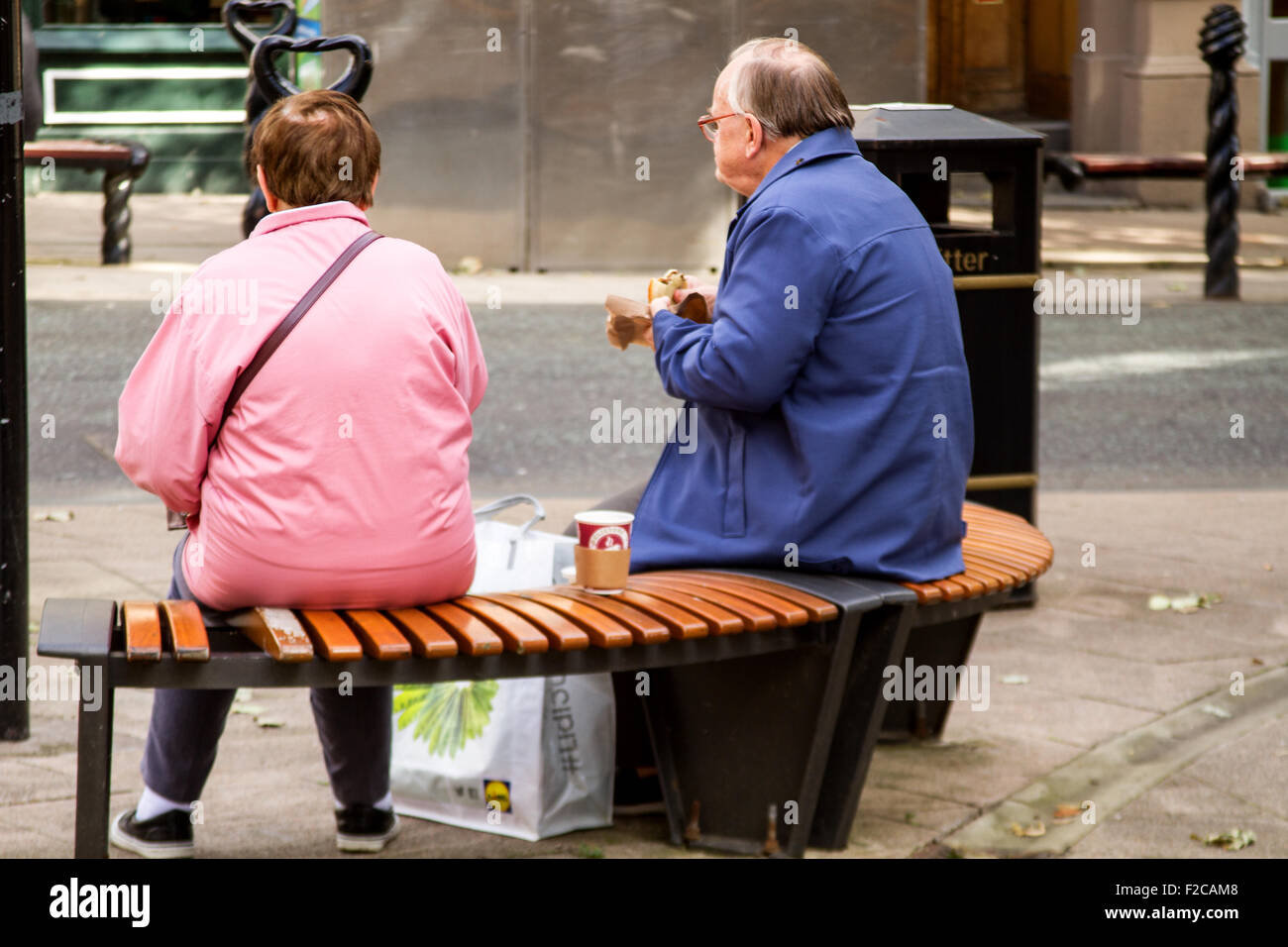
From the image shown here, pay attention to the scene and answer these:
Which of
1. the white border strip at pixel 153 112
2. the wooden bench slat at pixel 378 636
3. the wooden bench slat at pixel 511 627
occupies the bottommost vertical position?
the wooden bench slat at pixel 511 627

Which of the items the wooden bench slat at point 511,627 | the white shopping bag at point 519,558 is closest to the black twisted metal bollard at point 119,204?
the white shopping bag at point 519,558

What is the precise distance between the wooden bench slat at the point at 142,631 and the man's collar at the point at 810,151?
4.48 feet

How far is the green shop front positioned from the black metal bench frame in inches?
527

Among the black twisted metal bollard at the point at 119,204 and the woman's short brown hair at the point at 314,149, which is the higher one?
the woman's short brown hair at the point at 314,149

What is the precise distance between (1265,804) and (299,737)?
222 centimetres

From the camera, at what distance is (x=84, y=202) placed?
15.6 meters

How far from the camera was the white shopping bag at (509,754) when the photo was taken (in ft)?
11.8

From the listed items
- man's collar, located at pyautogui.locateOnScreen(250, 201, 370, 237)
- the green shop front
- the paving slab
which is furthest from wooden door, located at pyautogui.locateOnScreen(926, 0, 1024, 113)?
man's collar, located at pyautogui.locateOnScreen(250, 201, 370, 237)

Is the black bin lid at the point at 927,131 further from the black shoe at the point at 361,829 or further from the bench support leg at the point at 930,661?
the black shoe at the point at 361,829

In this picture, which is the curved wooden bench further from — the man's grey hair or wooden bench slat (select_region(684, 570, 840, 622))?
the man's grey hair

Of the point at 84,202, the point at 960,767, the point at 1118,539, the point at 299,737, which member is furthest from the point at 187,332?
the point at 84,202

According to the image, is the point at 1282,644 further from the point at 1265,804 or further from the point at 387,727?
the point at 387,727

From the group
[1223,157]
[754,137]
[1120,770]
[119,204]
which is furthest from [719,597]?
[119,204]

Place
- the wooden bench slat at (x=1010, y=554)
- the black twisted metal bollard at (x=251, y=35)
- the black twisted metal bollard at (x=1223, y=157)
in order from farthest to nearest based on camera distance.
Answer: the black twisted metal bollard at (x=1223, y=157), the black twisted metal bollard at (x=251, y=35), the wooden bench slat at (x=1010, y=554)
